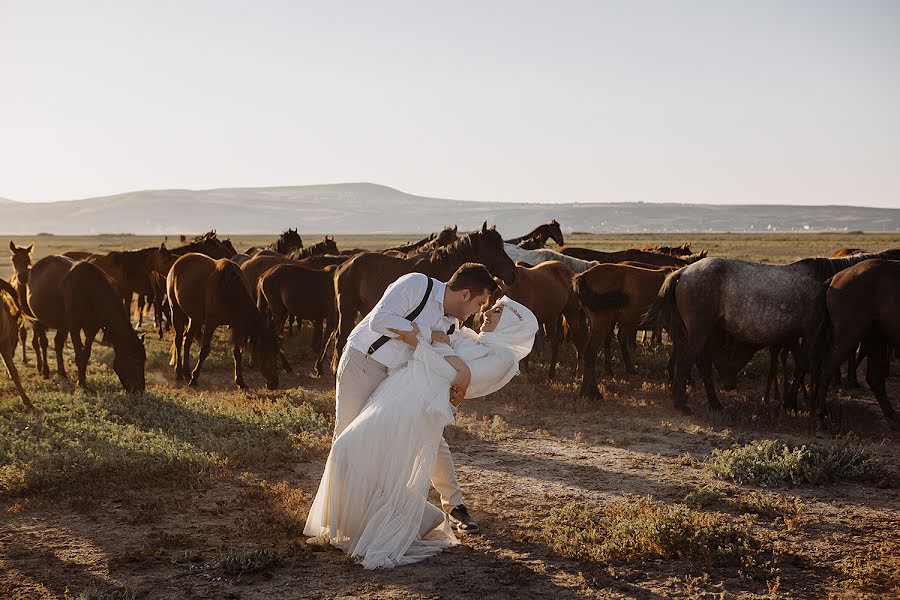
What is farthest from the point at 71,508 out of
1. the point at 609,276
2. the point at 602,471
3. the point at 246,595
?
the point at 609,276

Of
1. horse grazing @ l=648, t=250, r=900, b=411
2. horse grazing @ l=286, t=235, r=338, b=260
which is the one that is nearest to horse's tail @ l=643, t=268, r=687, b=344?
horse grazing @ l=648, t=250, r=900, b=411

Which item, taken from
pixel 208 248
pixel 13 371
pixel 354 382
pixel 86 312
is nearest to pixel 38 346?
pixel 86 312

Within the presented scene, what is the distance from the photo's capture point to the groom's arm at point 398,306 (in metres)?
5.73

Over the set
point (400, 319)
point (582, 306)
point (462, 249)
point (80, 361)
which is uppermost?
point (462, 249)

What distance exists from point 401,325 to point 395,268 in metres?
8.29

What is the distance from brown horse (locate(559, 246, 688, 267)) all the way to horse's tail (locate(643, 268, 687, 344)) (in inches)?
214

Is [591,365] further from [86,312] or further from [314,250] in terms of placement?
[314,250]

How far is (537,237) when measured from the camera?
25.4m

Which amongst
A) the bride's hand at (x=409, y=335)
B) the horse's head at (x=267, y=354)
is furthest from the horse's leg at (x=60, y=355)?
the bride's hand at (x=409, y=335)

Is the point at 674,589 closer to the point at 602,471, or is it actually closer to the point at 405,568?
the point at 405,568

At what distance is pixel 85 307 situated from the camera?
12250mm

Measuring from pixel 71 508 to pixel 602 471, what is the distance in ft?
17.4

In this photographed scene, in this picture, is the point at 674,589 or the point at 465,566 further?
the point at 465,566

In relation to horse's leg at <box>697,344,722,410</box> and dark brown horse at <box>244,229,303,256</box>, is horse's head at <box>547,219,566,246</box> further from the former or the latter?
horse's leg at <box>697,344,722,410</box>
